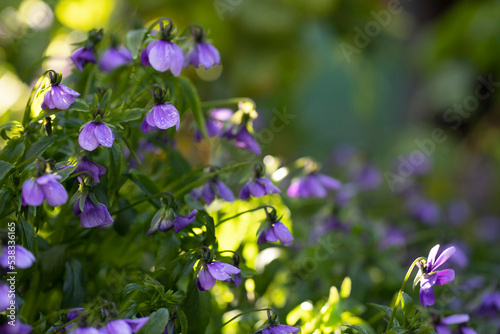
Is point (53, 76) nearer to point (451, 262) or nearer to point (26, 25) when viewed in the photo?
point (451, 262)

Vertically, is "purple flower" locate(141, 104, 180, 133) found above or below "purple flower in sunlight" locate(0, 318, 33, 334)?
above

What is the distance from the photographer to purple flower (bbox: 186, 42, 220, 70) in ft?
2.85

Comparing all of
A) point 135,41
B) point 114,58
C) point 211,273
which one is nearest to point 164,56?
point 135,41

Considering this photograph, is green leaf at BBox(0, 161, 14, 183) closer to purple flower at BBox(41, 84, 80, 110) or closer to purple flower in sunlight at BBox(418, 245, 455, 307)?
purple flower at BBox(41, 84, 80, 110)

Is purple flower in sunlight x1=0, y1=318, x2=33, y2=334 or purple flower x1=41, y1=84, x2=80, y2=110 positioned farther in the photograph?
purple flower x1=41, y1=84, x2=80, y2=110

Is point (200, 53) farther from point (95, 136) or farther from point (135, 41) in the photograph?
point (95, 136)

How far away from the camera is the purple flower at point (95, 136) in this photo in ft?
2.23

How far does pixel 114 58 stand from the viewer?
94 centimetres

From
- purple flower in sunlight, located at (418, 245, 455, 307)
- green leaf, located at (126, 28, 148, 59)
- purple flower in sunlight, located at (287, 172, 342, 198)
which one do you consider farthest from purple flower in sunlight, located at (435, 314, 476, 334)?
green leaf, located at (126, 28, 148, 59)

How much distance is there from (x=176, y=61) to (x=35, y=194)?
10.8 inches

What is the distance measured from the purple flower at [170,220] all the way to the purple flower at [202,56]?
0.24 meters

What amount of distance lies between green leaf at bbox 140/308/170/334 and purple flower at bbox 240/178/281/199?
25cm

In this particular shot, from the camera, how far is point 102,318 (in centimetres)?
61

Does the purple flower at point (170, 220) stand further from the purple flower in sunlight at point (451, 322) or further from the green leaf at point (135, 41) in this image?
the purple flower in sunlight at point (451, 322)
